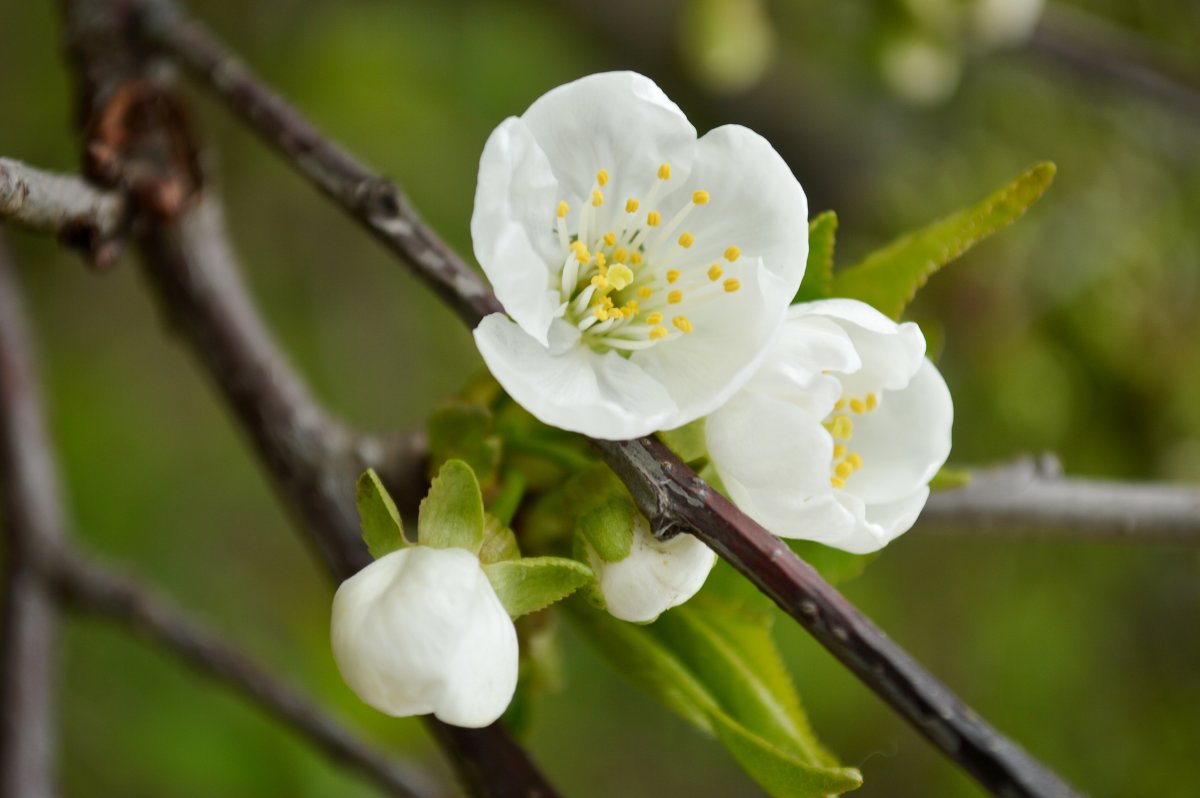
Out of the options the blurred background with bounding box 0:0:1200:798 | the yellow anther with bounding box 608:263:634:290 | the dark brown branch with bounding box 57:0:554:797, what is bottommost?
the blurred background with bounding box 0:0:1200:798

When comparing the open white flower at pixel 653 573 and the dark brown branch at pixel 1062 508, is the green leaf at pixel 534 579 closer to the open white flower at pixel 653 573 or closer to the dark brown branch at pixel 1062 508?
the open white flower at pixel 653 573

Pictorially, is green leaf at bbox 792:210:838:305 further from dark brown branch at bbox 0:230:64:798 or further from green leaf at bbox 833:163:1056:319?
dark brown branch at bbox 0:230:64:798

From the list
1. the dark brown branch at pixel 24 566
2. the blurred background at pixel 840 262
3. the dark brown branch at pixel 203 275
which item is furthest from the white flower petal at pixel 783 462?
the blurred background at pixel 840 262

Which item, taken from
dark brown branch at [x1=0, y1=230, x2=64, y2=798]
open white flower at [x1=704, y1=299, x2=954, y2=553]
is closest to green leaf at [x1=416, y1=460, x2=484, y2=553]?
open white flower at [x1=704, y1=299, x2=954, y2=553]

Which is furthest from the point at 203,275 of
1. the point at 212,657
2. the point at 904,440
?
the point at 904,440

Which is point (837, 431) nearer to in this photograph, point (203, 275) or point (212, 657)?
point (203, 275)

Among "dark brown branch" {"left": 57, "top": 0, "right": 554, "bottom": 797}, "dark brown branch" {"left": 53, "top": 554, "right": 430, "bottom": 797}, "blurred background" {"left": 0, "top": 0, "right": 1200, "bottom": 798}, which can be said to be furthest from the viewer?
"blurred background" {"left": 0, "top": 0, "right": 1200, "bottom": 798}

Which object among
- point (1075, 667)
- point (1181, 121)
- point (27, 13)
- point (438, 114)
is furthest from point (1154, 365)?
point (27, 13)
